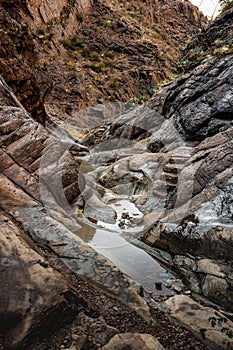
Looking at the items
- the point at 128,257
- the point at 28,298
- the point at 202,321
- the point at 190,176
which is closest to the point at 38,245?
the point at 28,298

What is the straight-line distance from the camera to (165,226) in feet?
18.4

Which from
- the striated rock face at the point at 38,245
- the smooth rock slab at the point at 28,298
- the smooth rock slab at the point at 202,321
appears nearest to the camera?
the smooth rock slab at the point at 28,298

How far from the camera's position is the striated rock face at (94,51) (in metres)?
28.2

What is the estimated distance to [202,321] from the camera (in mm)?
3490

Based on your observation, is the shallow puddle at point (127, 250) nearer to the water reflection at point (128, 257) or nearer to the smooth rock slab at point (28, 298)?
the water reflection at point (128, 257)

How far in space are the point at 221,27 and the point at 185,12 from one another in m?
39.6

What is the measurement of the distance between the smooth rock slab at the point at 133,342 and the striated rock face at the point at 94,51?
21.6 metres

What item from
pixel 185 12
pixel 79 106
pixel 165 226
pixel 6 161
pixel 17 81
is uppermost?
pixel 185 12

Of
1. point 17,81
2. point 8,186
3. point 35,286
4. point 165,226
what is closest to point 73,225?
point 8,186

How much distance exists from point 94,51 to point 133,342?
35.6 metres

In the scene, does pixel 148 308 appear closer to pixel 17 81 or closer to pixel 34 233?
pixel 34 233

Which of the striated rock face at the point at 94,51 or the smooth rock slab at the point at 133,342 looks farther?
the striated rock face at the point at 94,51

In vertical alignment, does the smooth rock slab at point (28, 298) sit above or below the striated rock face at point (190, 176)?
below

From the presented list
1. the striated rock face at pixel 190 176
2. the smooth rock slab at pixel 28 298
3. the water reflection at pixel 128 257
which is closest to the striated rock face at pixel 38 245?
the smooth rock slab at pixel 28 298
